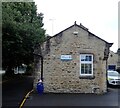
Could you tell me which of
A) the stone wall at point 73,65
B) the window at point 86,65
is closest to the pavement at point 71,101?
the stone wall at point 73,65

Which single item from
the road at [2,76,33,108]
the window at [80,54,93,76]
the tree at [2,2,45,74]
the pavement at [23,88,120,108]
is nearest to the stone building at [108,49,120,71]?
the tree at [2,2,45,74]

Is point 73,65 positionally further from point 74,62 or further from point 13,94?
point 13,94

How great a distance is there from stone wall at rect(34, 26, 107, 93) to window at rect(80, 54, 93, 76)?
0.23 metres

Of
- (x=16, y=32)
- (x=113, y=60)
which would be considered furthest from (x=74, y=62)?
(x=113, y=60)

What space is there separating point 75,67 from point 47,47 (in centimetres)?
243

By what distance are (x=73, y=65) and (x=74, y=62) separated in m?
Answer: 0.22

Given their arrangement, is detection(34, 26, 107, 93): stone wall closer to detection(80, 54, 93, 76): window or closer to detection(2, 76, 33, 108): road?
detection(80, 54, 93, 76): window

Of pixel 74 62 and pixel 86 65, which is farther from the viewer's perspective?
pixel 86 65

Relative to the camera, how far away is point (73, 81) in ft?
87.9

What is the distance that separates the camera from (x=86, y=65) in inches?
1068

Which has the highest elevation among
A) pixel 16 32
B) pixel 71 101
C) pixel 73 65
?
pixel 16 32

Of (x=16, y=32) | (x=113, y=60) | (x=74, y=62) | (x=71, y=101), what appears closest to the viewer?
(x=71, y=101)

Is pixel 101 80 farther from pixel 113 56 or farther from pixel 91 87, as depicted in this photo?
pixel 113 56

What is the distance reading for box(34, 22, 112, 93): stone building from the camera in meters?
26.8
